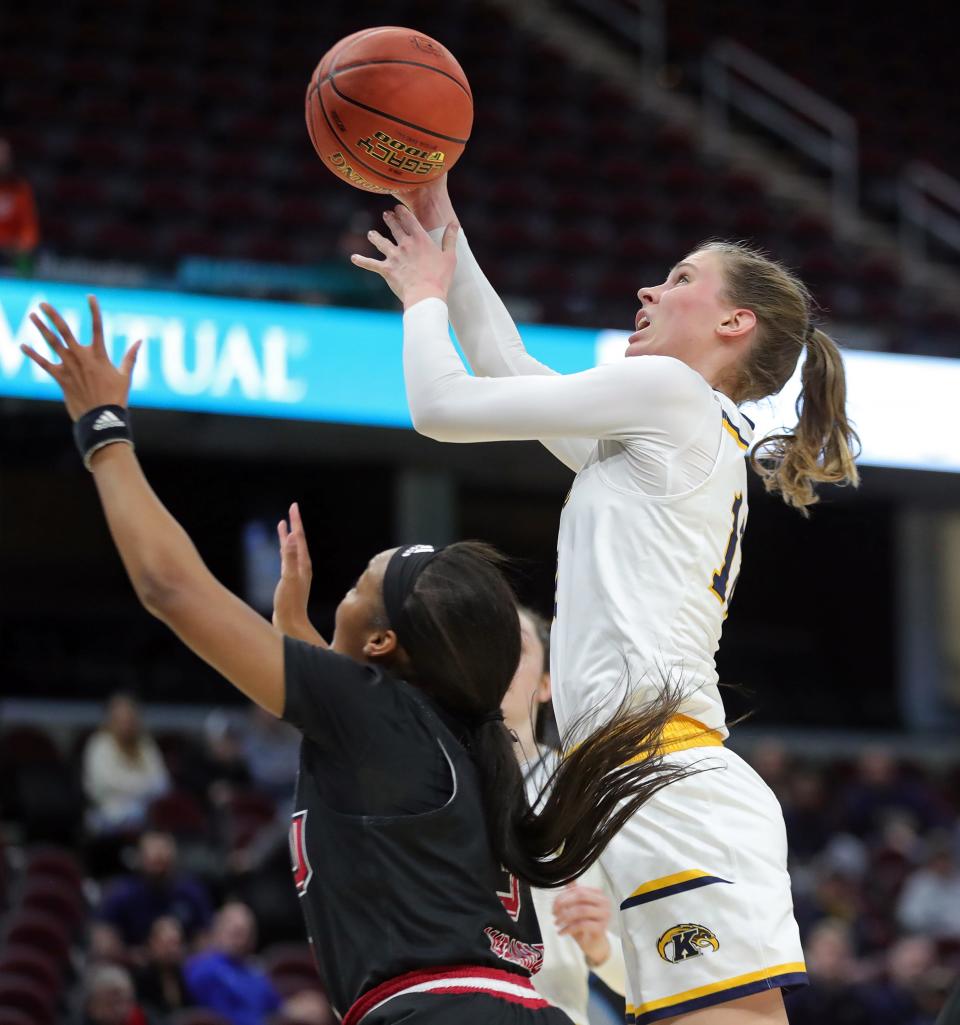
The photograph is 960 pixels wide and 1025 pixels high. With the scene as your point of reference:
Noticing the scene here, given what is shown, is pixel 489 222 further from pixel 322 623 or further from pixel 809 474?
pixel 809 474

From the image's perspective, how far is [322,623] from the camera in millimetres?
12633

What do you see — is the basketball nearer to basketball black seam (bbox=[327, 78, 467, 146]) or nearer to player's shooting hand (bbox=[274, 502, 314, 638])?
basketball black seam (bbox=[327, 78, 467, 146])

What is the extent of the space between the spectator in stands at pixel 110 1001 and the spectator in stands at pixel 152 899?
1050 millimetres

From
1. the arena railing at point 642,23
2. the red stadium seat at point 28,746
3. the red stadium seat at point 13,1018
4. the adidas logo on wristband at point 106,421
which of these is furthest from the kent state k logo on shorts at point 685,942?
the arena railing at point 642,23

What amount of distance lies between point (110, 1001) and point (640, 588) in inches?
177

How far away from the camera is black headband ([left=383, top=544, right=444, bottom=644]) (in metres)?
2.28

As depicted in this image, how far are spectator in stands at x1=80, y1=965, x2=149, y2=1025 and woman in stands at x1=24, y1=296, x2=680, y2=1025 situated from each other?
457 cm

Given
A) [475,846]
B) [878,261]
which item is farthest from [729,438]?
[878,261]

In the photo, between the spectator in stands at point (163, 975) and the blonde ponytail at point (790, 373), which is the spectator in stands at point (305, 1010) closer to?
the spectator in stands at point (163, 975)

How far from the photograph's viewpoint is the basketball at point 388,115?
3018 mm

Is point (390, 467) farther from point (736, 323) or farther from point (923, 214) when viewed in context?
point (736, 323)

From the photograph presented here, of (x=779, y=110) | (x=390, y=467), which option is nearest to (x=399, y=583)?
(x=390, y=467)

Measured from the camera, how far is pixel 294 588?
9.11 feet

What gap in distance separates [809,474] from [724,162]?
11.8m
